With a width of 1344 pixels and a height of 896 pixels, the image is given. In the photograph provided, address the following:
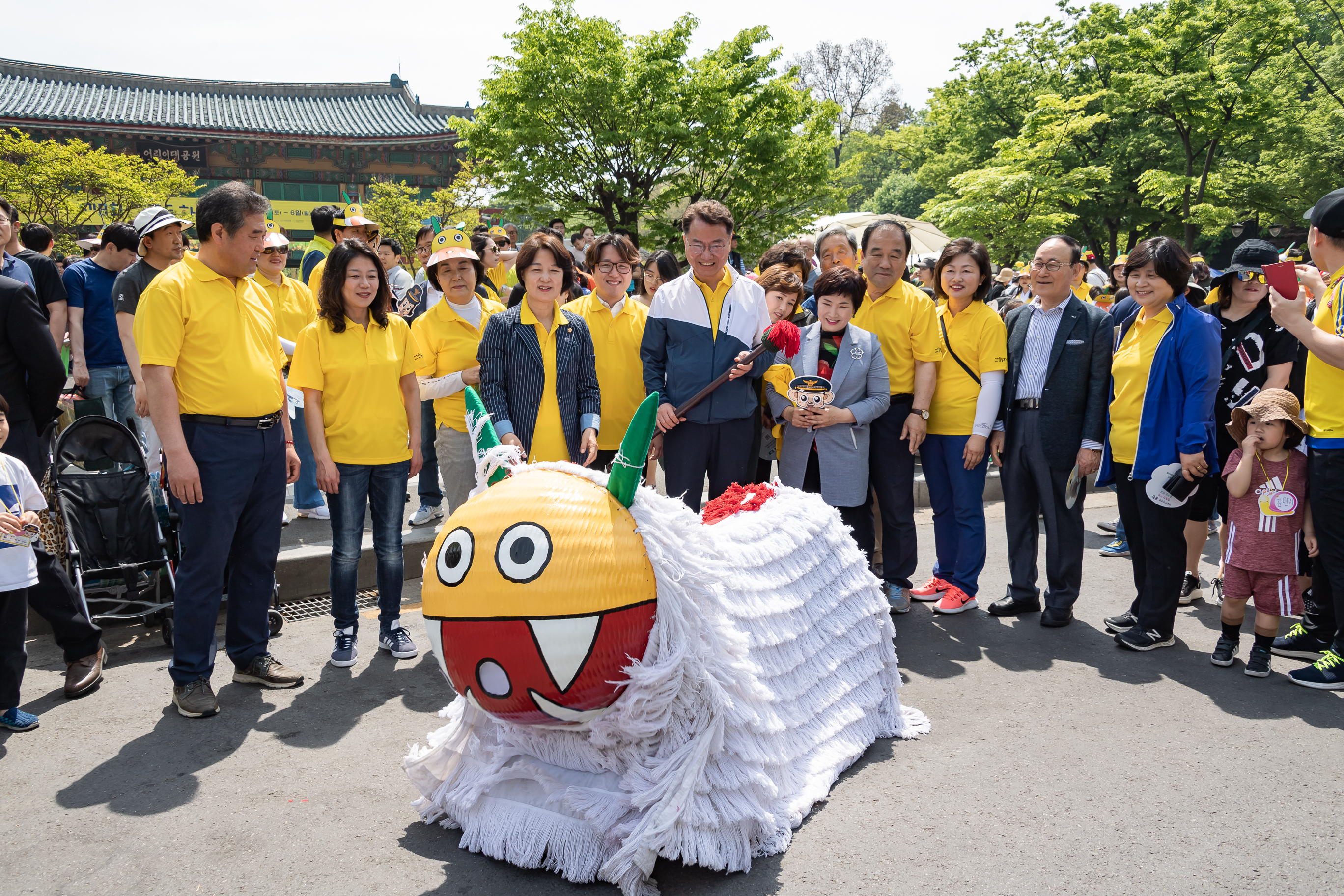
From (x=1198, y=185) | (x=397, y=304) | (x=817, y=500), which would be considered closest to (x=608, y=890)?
(x=817, y=500)

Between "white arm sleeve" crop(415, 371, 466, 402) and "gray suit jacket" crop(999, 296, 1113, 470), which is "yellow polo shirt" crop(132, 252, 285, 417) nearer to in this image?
"white arm sleeve" crop(415, 371, 466, 402)

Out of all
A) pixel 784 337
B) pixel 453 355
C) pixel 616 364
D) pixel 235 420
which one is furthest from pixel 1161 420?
pixel 235 420

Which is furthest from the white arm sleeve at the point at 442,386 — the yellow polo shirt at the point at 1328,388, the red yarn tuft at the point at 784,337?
the yellow polo shirt at the point at 1328,388

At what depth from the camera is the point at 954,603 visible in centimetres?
525

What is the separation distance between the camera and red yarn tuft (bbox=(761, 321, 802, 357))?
4.39 m

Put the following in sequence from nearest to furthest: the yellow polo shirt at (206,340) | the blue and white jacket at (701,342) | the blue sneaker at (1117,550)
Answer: the yellow polo shirt at (206,340) → the blue and white jacket at (701,342) → the blue sneaker at (1117,550)

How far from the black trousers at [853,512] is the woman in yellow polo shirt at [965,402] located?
41 cm

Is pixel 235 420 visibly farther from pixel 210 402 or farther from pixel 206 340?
pixel 206 340

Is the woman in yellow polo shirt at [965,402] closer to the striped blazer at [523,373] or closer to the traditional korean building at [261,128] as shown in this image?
the striped blazer at [523,373]

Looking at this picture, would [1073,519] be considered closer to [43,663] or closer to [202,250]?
[202,250]

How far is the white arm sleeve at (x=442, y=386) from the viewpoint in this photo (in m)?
5.02

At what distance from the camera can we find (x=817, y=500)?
3.61 meters

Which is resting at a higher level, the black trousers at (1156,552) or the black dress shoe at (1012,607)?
Result: the black trousers at (1156,552)

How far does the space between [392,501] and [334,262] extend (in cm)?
119
